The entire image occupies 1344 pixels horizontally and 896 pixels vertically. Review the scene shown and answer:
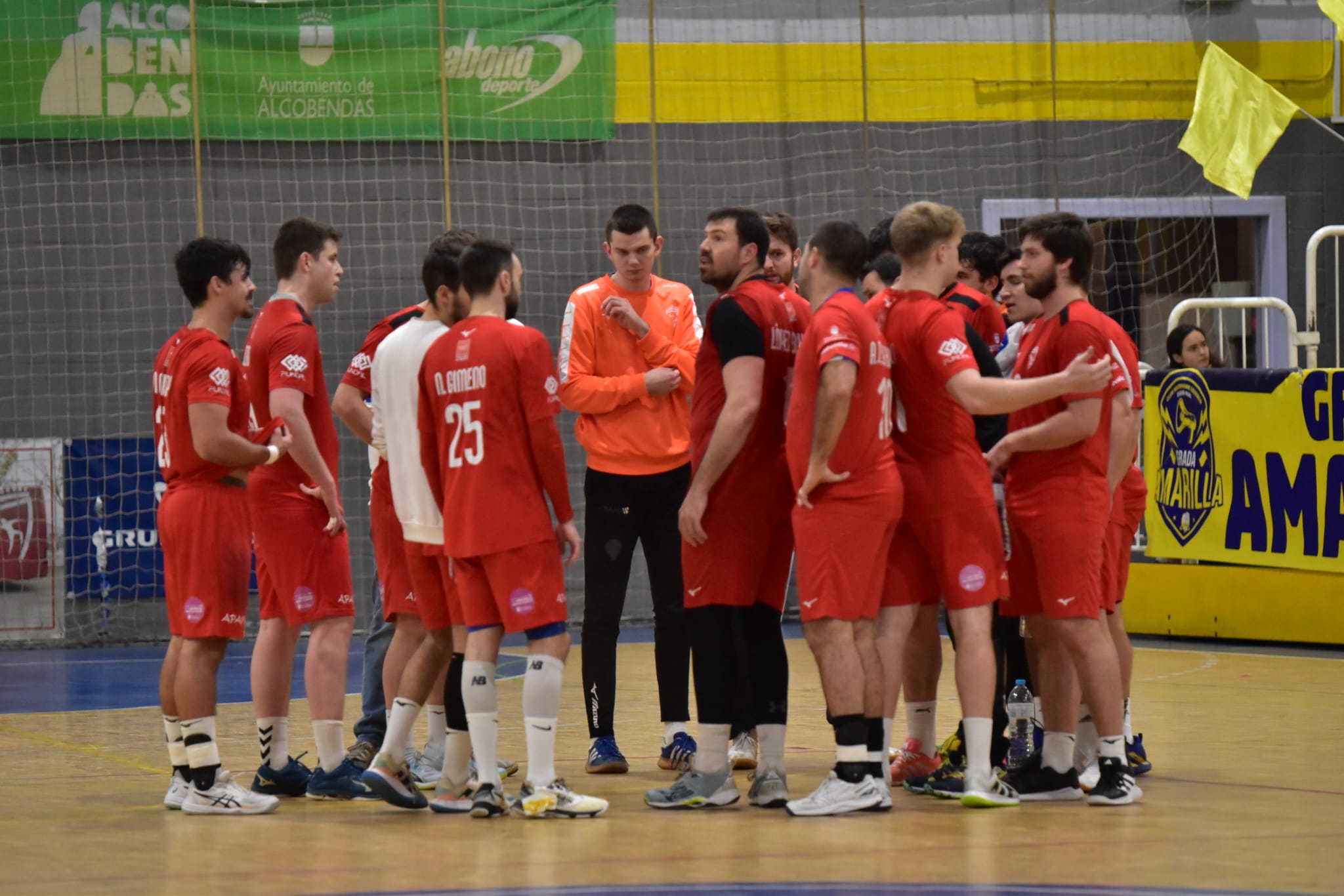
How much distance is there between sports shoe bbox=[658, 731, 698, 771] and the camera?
23.3 feet

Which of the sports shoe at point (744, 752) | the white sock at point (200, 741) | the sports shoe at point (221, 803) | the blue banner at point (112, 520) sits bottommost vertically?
the sports shoe at point (744, 752)

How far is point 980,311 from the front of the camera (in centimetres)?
709

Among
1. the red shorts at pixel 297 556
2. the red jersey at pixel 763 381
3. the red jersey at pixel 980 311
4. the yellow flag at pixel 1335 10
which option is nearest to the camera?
the red jersey at pixel 763 381

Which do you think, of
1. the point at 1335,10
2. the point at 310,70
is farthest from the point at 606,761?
the point at 1335,10

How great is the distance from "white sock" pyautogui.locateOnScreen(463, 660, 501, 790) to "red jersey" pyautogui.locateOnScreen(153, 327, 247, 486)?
4.18ft

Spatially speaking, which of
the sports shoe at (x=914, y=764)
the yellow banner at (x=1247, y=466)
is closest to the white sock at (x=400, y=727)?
the sports shoe at (x=914, y=764)

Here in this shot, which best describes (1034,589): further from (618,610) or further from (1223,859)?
(618,610)

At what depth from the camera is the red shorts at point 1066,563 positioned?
6.00m

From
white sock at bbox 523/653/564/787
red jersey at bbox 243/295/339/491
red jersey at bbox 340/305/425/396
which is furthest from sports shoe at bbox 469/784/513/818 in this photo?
red jersey at bbox 340/305/425/396

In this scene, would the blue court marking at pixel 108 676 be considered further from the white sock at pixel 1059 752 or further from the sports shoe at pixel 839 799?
the white sock at pixel 1059 752

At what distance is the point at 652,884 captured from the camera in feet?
15.9

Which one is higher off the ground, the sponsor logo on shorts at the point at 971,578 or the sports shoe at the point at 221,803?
the sponsor logo on shorts at the point at 971,578

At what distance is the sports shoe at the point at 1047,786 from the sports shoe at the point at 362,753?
2649 mm

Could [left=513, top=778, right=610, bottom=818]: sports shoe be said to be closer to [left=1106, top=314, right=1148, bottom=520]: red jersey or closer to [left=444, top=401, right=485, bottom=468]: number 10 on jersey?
[left=444, top=401, right=485, bottom=468]: number 10 on jersey
